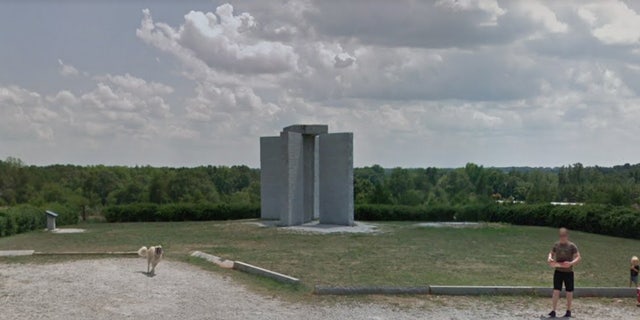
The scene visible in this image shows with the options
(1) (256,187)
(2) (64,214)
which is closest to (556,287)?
(2) (64,214)

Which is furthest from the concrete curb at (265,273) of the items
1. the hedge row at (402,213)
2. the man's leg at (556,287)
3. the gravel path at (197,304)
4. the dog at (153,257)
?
the hedge row at (402,213)

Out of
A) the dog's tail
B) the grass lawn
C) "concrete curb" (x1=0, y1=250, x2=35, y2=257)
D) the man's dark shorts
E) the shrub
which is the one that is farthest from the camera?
the shrub

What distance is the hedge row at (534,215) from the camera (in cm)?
2238

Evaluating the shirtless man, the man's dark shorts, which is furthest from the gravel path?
the man's dark shorts


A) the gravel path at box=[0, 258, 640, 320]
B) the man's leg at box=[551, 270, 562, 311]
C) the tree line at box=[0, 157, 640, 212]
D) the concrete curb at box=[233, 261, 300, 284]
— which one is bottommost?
the gravel path at box=[0, 258, 640, 320]

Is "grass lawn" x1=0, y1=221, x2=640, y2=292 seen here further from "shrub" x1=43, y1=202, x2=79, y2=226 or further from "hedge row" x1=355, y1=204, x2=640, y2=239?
"shrub" x1=43, y1=202, x2=79, y2=226

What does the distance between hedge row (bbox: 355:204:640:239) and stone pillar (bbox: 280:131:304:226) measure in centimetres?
607

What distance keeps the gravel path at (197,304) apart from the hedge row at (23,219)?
11914mm

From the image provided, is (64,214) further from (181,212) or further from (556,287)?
(556,287)

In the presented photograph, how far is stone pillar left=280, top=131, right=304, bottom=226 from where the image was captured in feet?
77.3

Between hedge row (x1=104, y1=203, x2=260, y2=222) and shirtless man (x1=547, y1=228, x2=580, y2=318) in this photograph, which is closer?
shirtless man (x1=547, y1=228, x2=580, y2=318)

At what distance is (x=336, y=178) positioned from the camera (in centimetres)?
2431

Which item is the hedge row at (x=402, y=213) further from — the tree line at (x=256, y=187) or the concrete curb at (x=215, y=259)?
the concrete curb at (x=215, y=259)

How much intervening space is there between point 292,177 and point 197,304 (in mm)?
14384
